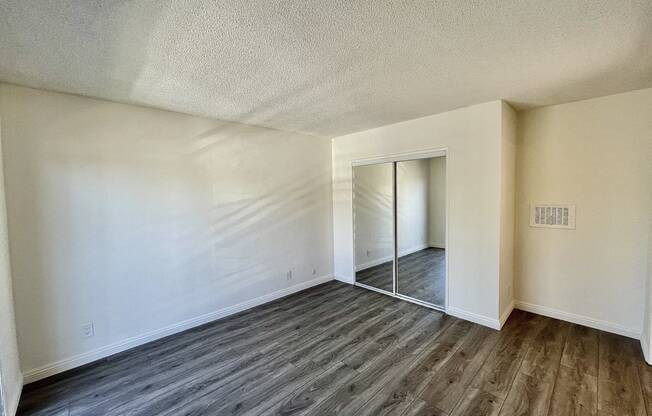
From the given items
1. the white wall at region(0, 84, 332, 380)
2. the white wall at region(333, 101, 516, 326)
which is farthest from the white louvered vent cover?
the white wall at region(0, 84, 332, 380)

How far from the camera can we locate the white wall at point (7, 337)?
173 centimetres

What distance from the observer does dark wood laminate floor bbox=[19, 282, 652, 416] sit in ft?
6.18

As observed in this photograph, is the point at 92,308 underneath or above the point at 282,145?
underneath

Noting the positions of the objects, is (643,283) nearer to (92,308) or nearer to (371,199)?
(371,199)

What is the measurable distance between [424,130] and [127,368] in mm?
3948

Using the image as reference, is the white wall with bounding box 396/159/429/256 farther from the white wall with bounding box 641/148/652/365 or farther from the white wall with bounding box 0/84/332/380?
the white wall with bounding box 641/148/652/365

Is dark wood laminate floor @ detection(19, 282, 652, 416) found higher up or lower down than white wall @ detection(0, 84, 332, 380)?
lower down

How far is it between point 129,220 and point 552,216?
4538 mm

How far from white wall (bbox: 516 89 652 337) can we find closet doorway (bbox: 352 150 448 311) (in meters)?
0.93

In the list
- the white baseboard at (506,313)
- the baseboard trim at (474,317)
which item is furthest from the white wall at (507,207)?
the baseboard trim at (474,317)

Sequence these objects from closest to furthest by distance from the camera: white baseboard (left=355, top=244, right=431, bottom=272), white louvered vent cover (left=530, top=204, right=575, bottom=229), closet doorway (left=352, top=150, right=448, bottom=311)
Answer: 1. white louvered vent cover (left=530, top=204, right=575, bottom=229)
2. closet doorway (left=352, top=150, right=448, bottom=311)
3. white baseboard (left=355, top=244, right=431, bottom=272)

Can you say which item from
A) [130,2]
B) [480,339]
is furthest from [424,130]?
[130,2]

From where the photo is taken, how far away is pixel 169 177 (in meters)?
2.87

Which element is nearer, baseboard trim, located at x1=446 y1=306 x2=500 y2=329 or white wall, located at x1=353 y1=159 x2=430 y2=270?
baseboard trim, located at x1=446 y1=306 x2=500 y2=329
